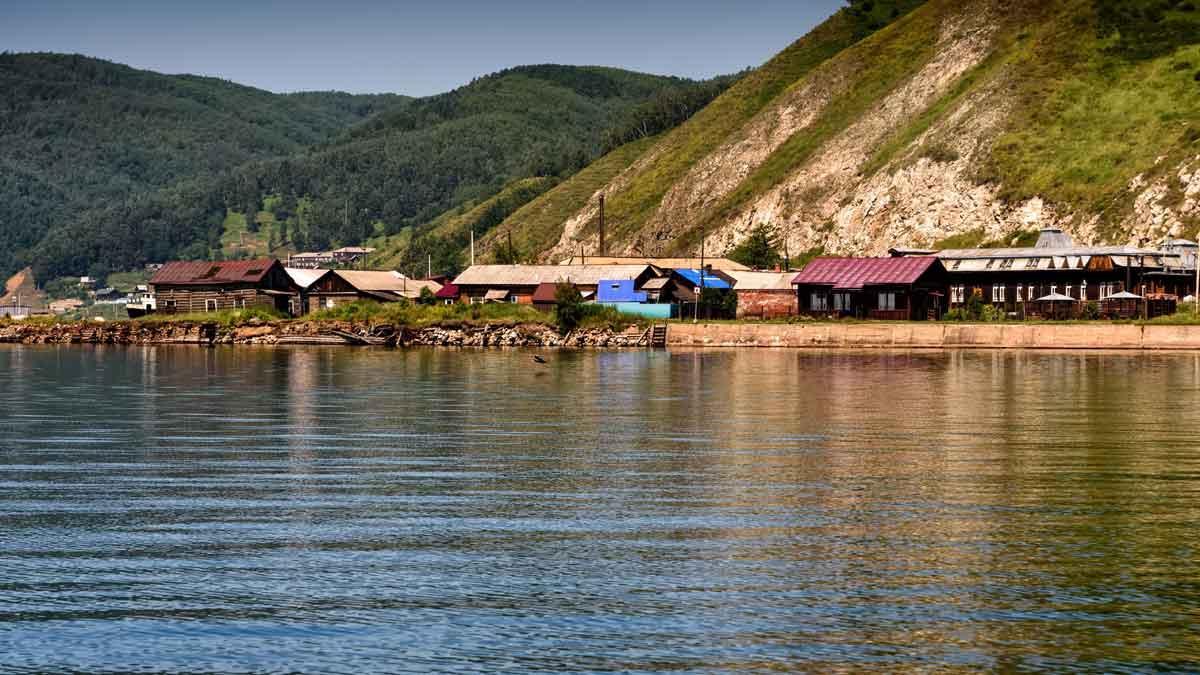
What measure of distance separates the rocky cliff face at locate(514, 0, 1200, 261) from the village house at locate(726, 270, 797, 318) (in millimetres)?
12273

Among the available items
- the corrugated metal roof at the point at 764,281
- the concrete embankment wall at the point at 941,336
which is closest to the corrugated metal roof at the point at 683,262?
the corrugated metal roof at the point at 764,281

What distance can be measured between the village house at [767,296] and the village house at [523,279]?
34.5 ft

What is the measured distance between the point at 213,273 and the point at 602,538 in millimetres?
133403

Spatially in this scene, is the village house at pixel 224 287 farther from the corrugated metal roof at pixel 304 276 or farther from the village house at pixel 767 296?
the village house at pixel 767 296

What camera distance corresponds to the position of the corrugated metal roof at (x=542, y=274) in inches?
5541

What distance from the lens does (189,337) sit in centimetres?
13550

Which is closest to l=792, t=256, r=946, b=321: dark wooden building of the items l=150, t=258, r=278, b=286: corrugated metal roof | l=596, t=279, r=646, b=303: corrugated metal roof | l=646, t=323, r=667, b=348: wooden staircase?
l=596, t=279, r=646, b=303: corrugated metal roof

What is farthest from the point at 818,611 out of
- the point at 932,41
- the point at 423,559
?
the point at 932,41

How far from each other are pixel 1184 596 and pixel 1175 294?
110 m

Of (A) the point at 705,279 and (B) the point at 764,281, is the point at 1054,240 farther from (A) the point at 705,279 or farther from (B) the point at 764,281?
(A) the point at 705,279

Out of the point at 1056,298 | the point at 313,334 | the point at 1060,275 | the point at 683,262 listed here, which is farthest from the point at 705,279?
the point at 313,334

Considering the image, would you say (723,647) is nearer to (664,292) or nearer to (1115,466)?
(1115,466)

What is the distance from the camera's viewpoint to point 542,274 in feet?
480

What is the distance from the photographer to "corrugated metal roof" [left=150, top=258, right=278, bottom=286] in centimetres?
14900
